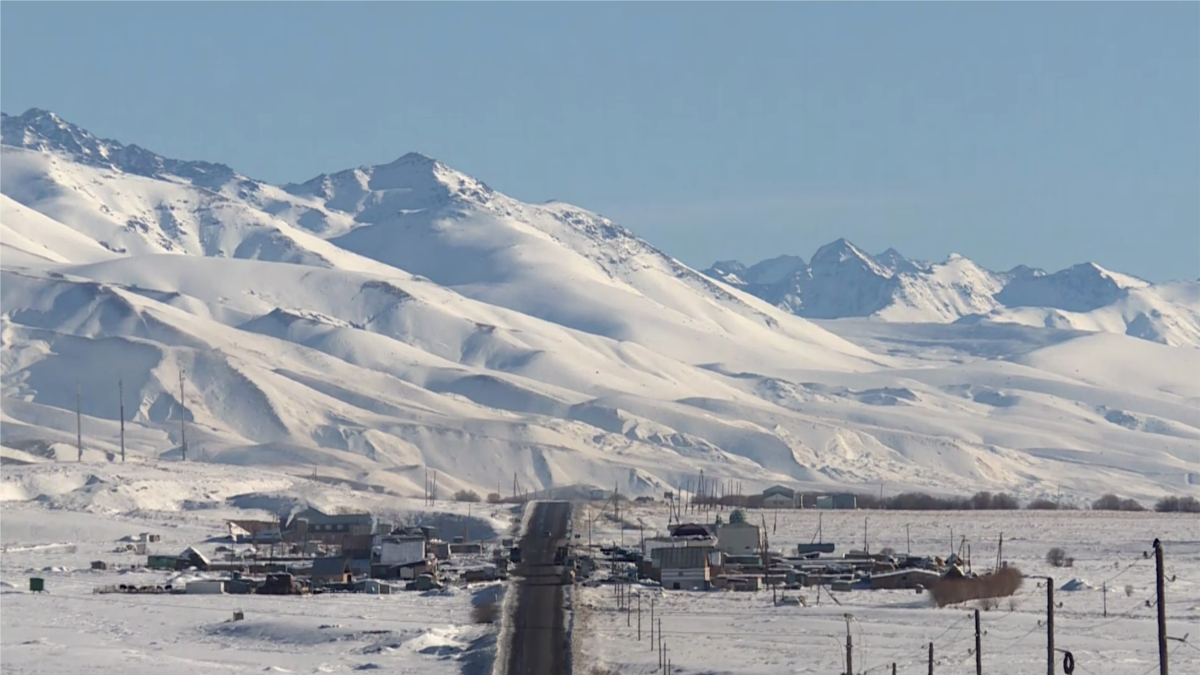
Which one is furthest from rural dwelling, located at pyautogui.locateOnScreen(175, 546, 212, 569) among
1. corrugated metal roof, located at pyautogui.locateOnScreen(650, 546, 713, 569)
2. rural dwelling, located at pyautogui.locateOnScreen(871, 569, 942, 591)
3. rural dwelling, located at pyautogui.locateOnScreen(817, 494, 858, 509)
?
rural dwelling, located at pyautogui.locateOnScreen(817, 494, 858, 509)

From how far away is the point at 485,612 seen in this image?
6750 cm

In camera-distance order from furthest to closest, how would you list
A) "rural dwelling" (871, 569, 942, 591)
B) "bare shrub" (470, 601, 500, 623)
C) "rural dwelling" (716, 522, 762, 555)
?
"rural dwelling" (716, 522, 762, 555) → "rural dwelling" (871, 569, 942, 591) → "bare shrub" (470, 601, 500, 623)

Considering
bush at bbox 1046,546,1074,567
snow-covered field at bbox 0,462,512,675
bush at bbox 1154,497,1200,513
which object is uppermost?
bush at bbox 1154,497,1200,513

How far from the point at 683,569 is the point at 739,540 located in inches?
559

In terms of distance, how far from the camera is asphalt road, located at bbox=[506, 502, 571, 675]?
53.1 meters

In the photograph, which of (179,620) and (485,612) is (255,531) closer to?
(179,620)

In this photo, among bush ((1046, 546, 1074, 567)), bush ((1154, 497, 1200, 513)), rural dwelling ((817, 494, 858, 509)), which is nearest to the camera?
bush ((1046, 546, 1074, 567))

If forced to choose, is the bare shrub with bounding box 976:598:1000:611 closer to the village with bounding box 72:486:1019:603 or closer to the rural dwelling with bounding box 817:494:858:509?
the village with bounding box 72:486:1019:603

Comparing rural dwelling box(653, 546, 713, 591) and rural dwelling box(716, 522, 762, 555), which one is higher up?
rural dwelling box(716, 522, 762, 555)

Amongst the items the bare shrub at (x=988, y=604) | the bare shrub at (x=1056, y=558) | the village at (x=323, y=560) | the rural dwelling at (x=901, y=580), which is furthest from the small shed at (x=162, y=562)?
the bare shrub at (x=1056, y=558)

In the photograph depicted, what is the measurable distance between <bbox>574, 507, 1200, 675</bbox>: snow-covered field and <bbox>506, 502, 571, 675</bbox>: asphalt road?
2.73ft

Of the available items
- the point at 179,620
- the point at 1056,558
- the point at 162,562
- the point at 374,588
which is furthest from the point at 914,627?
the point at 162,562

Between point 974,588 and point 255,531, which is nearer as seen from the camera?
point 974,588

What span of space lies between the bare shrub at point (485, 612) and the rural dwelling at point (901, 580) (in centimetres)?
1528
